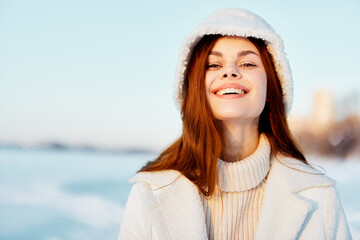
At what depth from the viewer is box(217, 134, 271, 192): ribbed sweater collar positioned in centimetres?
133

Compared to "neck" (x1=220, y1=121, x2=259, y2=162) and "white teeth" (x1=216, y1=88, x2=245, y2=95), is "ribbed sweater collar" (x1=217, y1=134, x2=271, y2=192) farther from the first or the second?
"white teeth" (x1=216, y1=88, x2=245, y2=95)

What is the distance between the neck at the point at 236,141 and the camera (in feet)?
4.71

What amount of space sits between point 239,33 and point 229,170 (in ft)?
1.91

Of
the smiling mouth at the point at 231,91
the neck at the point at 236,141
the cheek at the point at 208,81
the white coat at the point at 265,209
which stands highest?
the cheek at the point at 208,81

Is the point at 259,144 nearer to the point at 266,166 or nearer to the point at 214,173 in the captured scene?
the point at 266,166

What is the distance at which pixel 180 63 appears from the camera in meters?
1.43

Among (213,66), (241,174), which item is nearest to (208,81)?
(213,66)

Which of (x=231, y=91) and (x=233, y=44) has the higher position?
(x=233, y=44)

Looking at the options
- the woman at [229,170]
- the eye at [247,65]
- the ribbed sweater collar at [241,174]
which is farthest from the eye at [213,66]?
the ribbed sweater collar at [241,174]

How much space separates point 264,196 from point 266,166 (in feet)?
0.46

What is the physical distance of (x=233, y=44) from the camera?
52.9 inches

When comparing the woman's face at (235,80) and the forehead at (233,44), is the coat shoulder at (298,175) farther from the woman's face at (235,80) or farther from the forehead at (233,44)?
the forehead at (233,44)

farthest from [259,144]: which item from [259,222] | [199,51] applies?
[199,51]

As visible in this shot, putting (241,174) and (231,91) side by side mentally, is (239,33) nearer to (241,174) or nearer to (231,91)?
(231,91)
